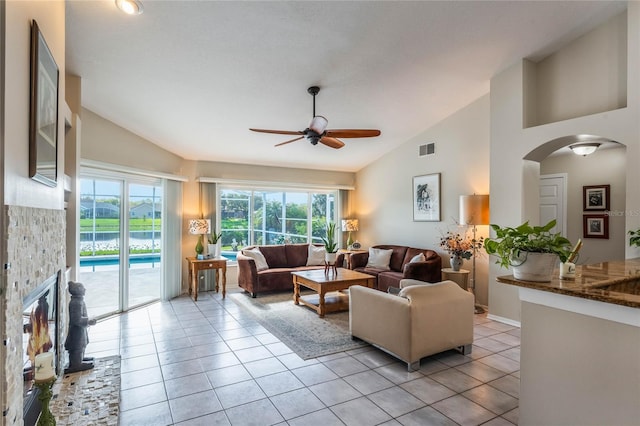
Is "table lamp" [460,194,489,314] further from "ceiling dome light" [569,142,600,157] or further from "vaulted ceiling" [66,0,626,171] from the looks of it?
"vaulted ceiling" [66,0,626,171]

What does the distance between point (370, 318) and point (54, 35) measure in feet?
11.2

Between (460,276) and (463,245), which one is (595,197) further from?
(460,276)

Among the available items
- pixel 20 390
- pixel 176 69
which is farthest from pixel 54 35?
pixel 20 390

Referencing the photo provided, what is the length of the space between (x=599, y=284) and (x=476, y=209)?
9.63 feet

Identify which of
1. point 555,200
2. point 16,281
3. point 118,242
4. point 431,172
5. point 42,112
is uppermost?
point 431,172

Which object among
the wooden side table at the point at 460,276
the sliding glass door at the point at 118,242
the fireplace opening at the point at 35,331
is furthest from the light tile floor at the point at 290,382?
the wooden side table at the point at 460,276

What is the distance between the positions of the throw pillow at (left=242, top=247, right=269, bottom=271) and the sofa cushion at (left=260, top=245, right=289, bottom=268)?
186mm

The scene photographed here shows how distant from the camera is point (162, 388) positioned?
2.75m

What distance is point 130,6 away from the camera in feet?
8.52

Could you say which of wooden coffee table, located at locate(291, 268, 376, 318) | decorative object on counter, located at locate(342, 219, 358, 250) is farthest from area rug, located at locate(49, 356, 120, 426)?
decorative object on counter, located at locate(342, 219, 358, 250)

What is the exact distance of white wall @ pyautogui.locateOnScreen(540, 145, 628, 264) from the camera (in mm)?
4715

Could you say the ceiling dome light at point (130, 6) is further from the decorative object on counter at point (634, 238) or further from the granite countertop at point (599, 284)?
the decorative object on counter at point (634, 238)

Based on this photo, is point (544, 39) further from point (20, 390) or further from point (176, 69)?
point (20, 390)

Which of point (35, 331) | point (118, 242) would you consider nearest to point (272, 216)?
point (118, 242)
